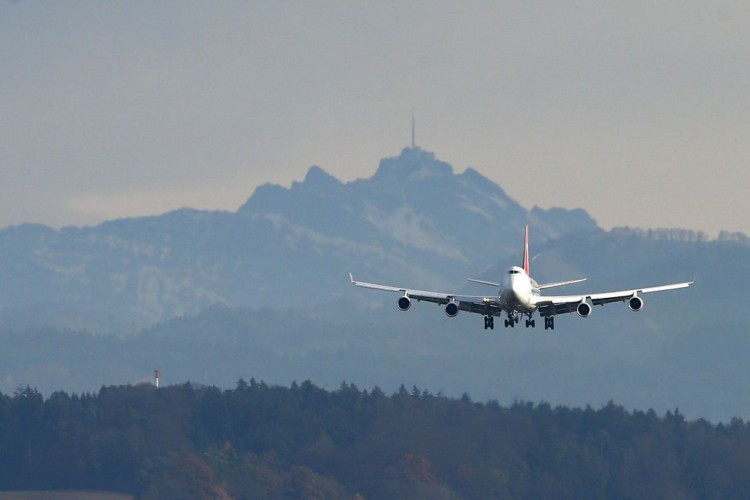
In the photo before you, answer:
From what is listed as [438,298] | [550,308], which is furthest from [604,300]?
[438,298]

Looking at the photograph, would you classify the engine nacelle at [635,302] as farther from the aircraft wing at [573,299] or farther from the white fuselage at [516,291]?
the white fuselage at [516,291]

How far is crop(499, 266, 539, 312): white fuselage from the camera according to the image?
124 metres

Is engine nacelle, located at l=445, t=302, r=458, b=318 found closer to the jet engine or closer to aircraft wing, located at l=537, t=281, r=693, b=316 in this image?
aircraft wing, located at l=537, t=281, r=693, b=316

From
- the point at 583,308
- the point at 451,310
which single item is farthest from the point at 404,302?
the point at 583,308

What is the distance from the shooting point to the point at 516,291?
406 feet

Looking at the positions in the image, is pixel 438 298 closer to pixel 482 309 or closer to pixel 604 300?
pixel 482 309

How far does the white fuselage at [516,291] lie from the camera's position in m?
124

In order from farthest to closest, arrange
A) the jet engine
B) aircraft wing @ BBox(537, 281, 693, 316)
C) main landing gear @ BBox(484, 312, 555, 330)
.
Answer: main landing gear @ BBox(484, 312, 555, 330)
aircraft wing @ BBox(537, 281, 693, 316)
the jet engine

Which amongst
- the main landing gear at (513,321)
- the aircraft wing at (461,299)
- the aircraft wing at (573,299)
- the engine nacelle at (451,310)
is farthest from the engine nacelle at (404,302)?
the aircraft wing at (573,299)

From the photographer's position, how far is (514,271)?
126250 millimetres

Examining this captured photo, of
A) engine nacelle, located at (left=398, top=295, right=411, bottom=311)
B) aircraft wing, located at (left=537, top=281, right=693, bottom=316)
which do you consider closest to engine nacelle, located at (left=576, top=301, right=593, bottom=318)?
aircraft wing, located at (left=537, top=281, right=693, bottom=316)

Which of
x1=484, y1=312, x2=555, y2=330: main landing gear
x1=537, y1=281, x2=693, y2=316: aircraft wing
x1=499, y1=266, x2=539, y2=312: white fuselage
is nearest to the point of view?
x1=499, y1=266, x2=539, y2=312: white fuselage

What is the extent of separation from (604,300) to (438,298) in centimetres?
1311

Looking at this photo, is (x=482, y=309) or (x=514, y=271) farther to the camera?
(x=482, y=309)
